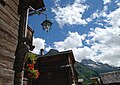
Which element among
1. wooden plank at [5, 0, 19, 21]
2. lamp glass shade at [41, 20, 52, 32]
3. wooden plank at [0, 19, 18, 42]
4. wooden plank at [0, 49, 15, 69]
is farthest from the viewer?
lamp glass shade at [41, 20, 52, 32]

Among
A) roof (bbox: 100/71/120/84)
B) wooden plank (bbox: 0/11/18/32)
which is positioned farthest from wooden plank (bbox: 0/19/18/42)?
Result: roof (bbox: 100/71/120/84)

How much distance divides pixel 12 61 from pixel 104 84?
45.1 m

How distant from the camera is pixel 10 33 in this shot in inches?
263

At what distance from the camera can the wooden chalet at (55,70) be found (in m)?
22.4

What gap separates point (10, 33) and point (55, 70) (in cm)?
1691

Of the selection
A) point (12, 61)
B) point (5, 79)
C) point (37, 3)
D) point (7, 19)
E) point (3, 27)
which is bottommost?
point (5, 79)

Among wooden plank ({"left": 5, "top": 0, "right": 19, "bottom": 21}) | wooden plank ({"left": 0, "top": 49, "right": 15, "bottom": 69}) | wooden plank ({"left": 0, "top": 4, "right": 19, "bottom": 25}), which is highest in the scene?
wooden plank ({"left": 5, "top": 0, "right": 19, "bottom": 21})

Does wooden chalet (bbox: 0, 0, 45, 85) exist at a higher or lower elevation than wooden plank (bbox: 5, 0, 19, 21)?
lower

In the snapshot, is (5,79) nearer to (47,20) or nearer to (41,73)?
(47,20)

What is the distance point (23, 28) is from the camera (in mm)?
7598

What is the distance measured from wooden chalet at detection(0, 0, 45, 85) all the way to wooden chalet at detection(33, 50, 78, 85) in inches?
612

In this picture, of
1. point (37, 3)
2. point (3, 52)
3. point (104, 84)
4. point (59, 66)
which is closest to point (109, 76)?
point (104, 84)

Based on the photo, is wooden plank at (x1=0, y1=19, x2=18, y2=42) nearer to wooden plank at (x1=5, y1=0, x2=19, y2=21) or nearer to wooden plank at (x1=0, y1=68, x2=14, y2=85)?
wooden plank at (x1=5, y1=0, x2=19, y2=21)

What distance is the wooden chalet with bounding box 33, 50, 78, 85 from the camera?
882 inches
